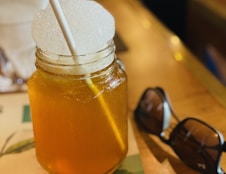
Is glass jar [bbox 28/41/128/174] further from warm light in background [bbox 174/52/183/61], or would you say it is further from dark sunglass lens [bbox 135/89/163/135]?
warm light in background [bbox 174/52/183/61]

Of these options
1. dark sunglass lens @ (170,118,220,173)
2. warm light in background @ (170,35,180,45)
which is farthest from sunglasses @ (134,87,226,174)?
warm light in background @ (170,35,180,45)

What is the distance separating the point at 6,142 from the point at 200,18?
29.9 inches

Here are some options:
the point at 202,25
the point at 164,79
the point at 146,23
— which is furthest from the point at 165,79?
the point at 202,25

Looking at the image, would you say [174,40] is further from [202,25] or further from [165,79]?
[202,25]

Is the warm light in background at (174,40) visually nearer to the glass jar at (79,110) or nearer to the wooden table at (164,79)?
the wooden table at (164,79)

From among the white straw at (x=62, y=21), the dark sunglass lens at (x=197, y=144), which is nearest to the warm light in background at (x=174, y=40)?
the dark sunglass lens at (x=197, y=144)

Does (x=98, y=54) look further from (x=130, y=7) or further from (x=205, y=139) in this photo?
(x=130, y=7)

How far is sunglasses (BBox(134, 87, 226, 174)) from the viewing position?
486 mm

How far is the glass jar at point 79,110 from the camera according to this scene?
16.9 inches

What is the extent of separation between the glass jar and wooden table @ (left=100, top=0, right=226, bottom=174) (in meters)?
0.08

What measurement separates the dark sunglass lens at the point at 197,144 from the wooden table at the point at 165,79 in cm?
1

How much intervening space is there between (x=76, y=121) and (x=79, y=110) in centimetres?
1

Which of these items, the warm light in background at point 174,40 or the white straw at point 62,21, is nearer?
the white straw at point 62,21

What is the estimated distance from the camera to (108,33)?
1.43 feet
